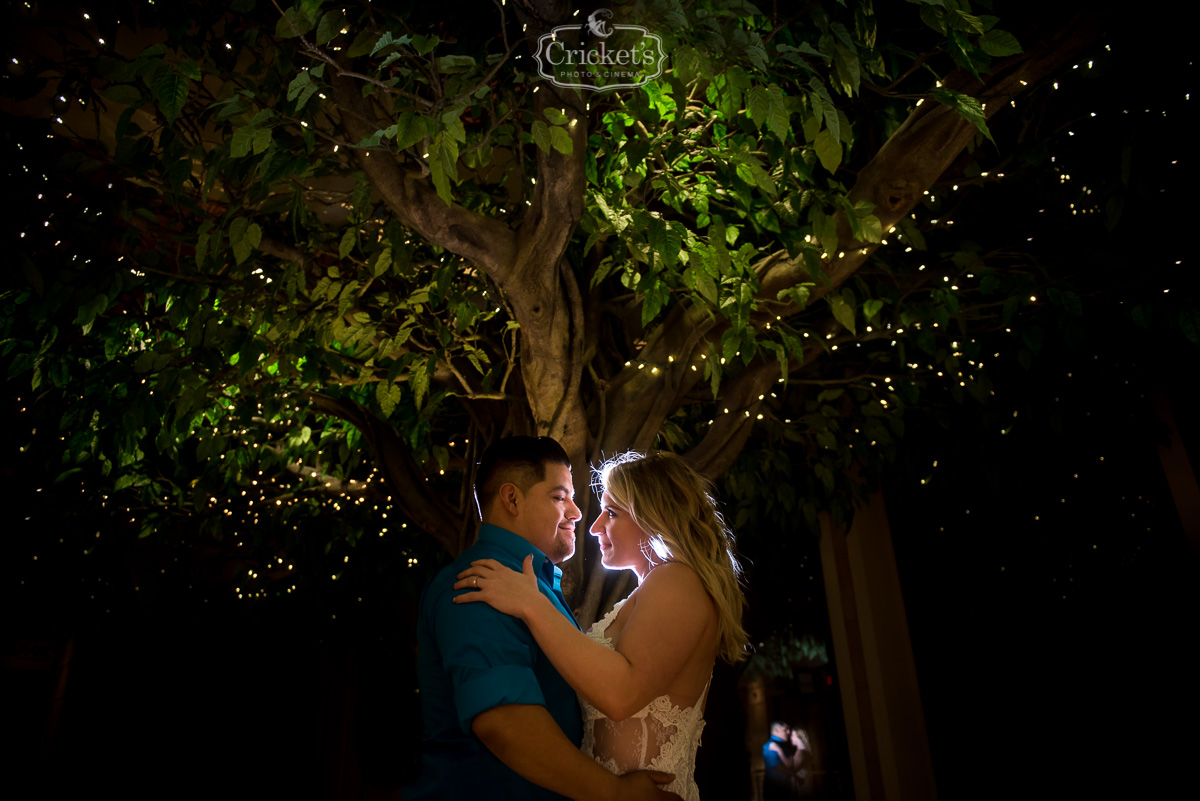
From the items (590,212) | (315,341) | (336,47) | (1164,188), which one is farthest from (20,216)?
(1164,188)

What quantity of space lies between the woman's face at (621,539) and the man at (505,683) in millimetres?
193

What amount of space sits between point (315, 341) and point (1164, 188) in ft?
12.4

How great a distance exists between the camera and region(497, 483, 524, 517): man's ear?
1764 mm

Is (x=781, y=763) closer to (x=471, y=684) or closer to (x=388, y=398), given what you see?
(x=388, y=398)

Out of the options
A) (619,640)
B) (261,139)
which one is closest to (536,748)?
(619,640)

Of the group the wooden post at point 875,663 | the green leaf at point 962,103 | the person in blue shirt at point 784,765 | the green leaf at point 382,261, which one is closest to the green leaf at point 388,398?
the green leaf at point 382,261

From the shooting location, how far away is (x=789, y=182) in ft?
8.24

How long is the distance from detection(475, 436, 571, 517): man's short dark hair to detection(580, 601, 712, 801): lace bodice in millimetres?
431

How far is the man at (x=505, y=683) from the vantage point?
1.33 meters

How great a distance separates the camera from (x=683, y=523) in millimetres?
1867

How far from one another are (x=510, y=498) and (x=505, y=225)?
101 centimetres

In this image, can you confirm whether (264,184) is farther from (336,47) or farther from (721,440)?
(721,440)

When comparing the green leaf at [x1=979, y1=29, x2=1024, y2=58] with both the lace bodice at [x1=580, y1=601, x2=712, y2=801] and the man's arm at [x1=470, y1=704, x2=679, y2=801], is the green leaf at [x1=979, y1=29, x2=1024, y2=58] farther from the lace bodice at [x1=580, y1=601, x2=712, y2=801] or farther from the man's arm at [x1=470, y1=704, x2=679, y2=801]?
the man's arm at [x1=470, y1=704, x2=679, y2=801]

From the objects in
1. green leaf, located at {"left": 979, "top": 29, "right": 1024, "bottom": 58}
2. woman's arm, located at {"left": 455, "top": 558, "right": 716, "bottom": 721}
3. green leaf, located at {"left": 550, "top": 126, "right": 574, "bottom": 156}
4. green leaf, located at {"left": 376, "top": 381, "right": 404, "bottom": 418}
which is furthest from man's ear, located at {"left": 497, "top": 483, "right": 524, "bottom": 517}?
green leaf, located at {"left": 979, "top": 29, "right": 1024, "bottom": 58}
